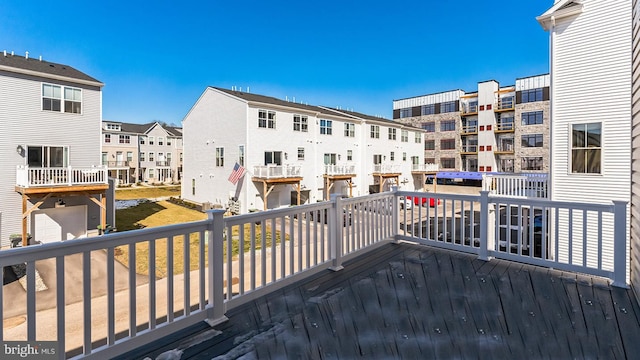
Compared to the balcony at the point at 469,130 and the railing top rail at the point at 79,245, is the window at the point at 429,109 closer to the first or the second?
the balcony at the point at 469,130

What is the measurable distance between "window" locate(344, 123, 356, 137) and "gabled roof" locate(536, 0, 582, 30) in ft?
48.5

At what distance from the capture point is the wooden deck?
224 cm

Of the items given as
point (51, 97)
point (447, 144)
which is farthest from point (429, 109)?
point (51, 97)

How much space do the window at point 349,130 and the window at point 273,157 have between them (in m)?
6.05

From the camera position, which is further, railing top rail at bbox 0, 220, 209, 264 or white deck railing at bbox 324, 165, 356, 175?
white deck railing at bbox 324, 165, 356, 175

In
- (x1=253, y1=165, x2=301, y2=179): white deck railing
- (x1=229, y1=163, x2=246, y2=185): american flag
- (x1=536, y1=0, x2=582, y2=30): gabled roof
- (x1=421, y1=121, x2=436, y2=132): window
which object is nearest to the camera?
(x1=536, y1=0, x2=582, y2=30): gabled roof

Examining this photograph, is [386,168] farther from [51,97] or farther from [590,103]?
[51,97]

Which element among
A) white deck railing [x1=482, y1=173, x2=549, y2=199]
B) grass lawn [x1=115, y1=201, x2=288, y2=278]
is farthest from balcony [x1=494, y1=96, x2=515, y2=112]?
grass lawn [x1=115, y1=201, x2=288, y2=278]

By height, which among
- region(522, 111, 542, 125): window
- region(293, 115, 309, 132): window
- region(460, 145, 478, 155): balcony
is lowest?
region(460, 145, 478, 155): balcony

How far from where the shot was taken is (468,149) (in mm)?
33344

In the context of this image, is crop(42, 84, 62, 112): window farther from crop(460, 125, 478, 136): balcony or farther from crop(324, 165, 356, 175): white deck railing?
crop(460, 125, 478, 136): balcony

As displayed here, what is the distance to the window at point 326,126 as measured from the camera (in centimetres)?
2114

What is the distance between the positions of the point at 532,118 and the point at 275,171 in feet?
83.4

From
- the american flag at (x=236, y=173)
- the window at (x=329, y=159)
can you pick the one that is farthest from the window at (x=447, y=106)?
the american flag at (x=236, y=173)
